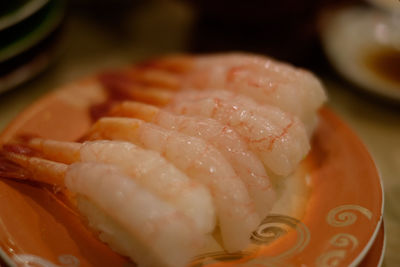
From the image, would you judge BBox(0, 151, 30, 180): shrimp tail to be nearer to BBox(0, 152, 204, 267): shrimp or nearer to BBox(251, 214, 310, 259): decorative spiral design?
BBox(0, 152, 204, 267): shrimp

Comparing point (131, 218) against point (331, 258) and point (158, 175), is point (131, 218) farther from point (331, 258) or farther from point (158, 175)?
point (331, 258)

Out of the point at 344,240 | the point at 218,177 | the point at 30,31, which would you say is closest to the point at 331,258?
the point at 344,240

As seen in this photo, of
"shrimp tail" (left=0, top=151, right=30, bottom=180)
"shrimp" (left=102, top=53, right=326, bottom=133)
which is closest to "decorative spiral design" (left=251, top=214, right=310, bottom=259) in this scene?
"shrimp" (left=102, top=53, right=326, bottom=133)

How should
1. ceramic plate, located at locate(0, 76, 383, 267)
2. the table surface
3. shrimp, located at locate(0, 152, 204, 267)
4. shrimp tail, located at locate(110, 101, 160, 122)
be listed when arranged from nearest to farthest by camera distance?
shrimp, located at locate(0, 152, 204, 267) → ceramic plate, located at locate(0, 76, 383, 267) → shrimp tail, located at locate(110, 101, 160, 122) → the table surface

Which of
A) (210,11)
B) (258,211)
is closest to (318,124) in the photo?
(258,211)

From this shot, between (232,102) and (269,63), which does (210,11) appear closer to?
(269,63)
